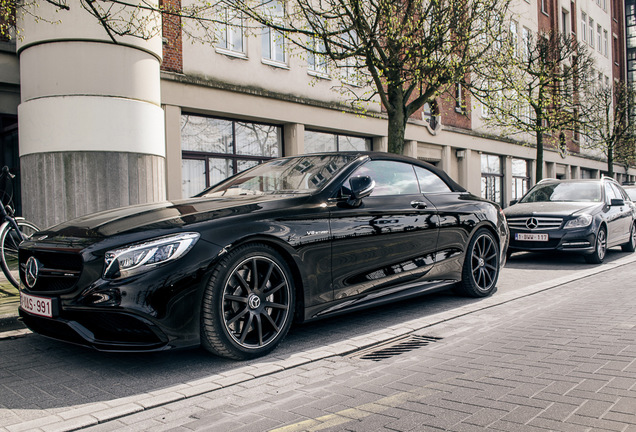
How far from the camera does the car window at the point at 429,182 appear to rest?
6.09m

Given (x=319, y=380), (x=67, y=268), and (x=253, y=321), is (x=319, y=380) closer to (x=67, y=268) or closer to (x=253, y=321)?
(x=253, y=321)

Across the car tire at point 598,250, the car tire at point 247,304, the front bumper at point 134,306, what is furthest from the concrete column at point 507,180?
the front bumper at point 134,306

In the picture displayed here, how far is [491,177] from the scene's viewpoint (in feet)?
94.6

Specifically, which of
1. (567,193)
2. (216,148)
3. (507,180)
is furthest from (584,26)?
(216,148)

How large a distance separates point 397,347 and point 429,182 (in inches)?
84.9

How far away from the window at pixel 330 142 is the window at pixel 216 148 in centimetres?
165

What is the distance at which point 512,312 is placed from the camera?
237 inches

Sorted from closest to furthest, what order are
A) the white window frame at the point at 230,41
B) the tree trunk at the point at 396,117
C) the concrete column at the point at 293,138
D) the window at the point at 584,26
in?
the tree trunk at the point at 396,117
the white window frame at the point at 230,41
the concrete column at the point at 293,138
the window at the point at 584,26

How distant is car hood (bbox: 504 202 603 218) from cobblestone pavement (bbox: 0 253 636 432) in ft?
17.3

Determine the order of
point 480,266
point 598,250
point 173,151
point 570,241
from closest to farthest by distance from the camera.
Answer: point 480,266, point 570,241, point 598,250, point 173,151

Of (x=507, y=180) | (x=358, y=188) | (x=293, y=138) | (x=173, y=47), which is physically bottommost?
(x=358, y=188)

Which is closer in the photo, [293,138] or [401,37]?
[401,37]

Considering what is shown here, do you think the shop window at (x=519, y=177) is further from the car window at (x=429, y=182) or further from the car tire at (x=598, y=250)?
the car window at (x=429, y=182)

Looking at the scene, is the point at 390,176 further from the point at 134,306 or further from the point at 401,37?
the point at 401,37
